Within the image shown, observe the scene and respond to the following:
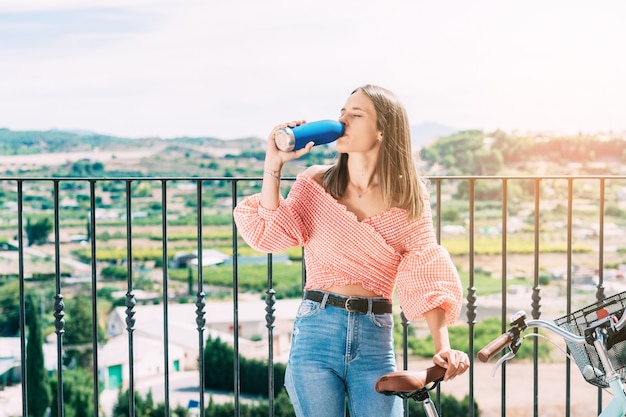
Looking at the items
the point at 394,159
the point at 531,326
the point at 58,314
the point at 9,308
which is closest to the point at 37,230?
the point at 9,308

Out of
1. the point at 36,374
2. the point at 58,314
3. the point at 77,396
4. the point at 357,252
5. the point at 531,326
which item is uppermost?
the point at 357,252

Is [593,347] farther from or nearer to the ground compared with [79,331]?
farther from the ground

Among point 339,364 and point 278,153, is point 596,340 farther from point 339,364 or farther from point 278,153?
point 278,153

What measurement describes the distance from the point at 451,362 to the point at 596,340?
1.20 ft

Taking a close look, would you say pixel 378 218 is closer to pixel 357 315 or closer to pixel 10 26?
pixel 357 315

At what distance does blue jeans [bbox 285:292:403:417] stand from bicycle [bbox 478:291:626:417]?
265mm

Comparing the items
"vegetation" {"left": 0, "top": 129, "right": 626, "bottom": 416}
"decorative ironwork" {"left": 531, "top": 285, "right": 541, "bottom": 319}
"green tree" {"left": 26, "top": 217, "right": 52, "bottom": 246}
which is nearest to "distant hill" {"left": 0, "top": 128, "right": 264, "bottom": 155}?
"vegetation" {"left": 0, "top": 129, "right": 626, "bottom": 416}

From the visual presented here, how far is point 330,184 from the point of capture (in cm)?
188

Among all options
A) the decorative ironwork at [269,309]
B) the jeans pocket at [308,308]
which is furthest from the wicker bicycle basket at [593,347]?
the decorative ironwork at [269,309]

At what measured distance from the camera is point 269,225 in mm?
1834

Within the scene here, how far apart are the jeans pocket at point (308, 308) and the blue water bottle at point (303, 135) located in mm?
354

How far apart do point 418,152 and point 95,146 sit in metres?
31.2

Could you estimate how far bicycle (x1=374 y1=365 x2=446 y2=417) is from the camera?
1.49 meters

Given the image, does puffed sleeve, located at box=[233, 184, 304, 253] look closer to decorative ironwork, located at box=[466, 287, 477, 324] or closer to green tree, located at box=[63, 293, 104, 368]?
decorative ironwork, located at box=[466, 287, 477, 324]
